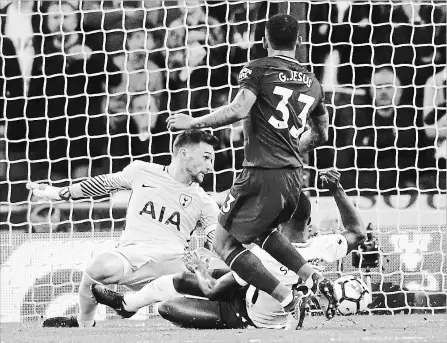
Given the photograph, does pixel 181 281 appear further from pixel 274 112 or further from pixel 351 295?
pixel 274 112

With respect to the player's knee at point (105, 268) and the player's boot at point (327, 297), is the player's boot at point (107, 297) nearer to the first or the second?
the player's knee at point (105, 268)

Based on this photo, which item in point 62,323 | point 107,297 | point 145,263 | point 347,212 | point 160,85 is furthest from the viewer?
point 160,85

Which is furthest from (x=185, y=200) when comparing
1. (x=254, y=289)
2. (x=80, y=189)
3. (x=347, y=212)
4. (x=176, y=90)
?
(x=176, y=90)

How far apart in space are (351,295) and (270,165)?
79 centimetres

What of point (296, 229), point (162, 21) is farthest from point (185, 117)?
point (162, 21)

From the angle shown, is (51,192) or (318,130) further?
(51,192)

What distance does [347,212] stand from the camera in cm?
490

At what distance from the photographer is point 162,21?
334 inches

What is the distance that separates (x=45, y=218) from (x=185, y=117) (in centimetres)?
380

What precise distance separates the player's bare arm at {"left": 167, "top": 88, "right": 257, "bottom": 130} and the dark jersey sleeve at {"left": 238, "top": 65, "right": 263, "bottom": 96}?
43mm

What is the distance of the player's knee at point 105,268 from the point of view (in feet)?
17.9

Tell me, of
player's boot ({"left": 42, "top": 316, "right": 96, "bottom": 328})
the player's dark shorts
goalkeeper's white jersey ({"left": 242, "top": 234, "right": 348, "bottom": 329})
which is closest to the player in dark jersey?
the player's dark shorts

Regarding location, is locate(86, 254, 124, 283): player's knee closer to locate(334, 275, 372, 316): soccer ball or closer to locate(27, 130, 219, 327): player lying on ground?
locate(27, 130, 219, 327): player lying on ground

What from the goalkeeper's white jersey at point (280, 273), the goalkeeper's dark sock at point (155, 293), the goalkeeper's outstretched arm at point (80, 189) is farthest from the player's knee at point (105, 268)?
the goalkeeper's white jersey at point (280, 273)
